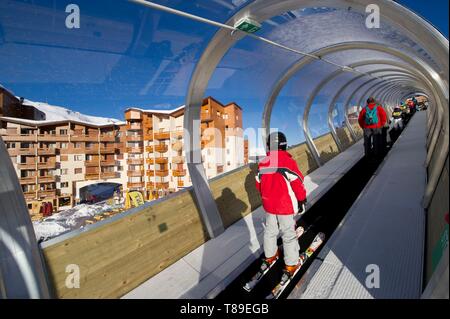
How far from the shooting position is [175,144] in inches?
206

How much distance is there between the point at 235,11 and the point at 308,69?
4074 millimetres

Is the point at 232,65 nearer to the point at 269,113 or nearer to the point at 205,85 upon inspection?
the point at 269,113

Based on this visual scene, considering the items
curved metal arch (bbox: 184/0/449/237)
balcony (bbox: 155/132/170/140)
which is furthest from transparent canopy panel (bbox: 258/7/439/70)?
balcony (bbox: 155/132/170/140)

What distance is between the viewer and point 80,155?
32.8ft

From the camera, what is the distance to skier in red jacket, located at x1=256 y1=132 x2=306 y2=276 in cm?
275

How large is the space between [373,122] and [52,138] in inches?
423

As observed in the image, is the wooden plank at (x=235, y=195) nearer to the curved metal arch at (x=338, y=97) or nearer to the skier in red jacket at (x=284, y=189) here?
the skier in red jacket at (x=284, y=189)

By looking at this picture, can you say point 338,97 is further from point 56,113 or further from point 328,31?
point 56,113

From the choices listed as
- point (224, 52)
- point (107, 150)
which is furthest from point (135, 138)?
point (224, 52)

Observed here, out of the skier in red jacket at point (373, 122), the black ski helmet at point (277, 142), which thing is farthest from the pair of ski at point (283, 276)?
the skier in red jacket at point (373, 122)

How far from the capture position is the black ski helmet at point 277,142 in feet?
9.11

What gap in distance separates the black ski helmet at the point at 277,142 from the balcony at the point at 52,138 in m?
6.47

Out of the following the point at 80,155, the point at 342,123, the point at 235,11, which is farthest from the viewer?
the point at 342,123
